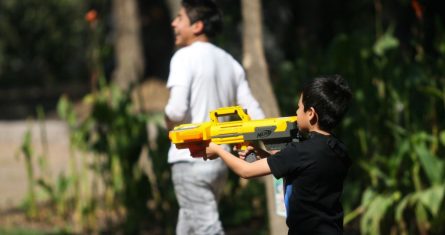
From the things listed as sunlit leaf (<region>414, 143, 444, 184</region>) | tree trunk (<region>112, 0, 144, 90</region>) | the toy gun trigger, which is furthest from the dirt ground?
the toy gun trigger

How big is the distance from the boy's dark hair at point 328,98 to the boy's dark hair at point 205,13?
136 centimetres

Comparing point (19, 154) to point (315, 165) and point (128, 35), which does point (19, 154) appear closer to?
point (128, 35)

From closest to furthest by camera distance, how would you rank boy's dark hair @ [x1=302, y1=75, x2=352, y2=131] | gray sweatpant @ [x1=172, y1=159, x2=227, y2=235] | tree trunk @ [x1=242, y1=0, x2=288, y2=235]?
boy's dark hair @ [x1=302, y1=75, x2=352, y2=131] → gray sweatpant @ [x1=172, y1=159, x2=227, y2=235] → tree trunk @ [x1=242, y1=0, x2=288, y2=235]

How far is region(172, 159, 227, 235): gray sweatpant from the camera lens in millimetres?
4422

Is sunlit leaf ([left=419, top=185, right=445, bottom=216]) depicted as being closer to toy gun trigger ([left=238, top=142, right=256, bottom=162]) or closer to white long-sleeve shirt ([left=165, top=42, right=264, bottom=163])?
white long-sleeve shirt ([left=165, top=42, right=264, bottom=163])

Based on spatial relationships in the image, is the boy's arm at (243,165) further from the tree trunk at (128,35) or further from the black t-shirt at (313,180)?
the tree trunk at (128,35)

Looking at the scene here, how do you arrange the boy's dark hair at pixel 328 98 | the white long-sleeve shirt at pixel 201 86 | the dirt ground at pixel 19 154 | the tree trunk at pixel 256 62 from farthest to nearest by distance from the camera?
the dirt ground at pixel 19 154
the tree trunk at pixel 256 62
the white long-sleeve shirt at pixel 201 86
the boy's dark hair at pixel 328 98

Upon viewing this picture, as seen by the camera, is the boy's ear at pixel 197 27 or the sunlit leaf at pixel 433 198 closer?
the boy's ear at pixel 197 27

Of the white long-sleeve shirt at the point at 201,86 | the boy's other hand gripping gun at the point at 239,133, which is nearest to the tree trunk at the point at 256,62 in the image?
the white long-sleeve shirt at the point at 201,86

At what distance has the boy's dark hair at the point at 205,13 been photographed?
14.6ft

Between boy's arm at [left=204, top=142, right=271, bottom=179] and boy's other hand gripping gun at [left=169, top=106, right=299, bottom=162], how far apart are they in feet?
0.11

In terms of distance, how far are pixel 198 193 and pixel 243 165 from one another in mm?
1167

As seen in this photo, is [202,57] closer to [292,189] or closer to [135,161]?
[292,189]

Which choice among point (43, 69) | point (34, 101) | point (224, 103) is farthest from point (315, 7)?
point (43, 69)
